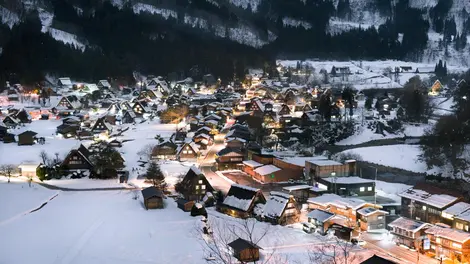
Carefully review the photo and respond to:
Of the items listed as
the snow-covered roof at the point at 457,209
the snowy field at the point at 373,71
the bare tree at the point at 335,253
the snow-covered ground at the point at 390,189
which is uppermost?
the snowy field at the point at 373,71

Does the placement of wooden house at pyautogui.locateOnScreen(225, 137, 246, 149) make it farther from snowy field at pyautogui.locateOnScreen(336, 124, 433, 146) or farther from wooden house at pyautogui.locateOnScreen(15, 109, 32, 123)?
wooden house at pyautogui.locateOnScreen(15, 109, 32, 123)

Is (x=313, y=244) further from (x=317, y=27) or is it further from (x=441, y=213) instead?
(x=317, y=27)

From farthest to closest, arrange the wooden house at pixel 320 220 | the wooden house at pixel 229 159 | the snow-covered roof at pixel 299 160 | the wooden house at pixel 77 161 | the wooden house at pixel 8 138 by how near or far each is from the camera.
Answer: the wooden house at pixel 8 138 → the wooden house at pixel 229 159 → the snow-covered roof at pixel 299 160 → the wooden house at pixel 77 161 → the wooden house at pixel 320 220

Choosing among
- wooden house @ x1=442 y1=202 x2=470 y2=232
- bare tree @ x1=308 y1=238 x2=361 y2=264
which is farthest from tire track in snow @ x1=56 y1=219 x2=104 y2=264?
wooden house @ x1=442 y1=202 x2=470 y2=232

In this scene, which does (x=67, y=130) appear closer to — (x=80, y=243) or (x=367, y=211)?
(x=80, y=243)

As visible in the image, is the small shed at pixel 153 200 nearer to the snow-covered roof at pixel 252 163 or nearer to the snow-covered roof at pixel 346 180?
the snow-covered roof at pixel 252 163

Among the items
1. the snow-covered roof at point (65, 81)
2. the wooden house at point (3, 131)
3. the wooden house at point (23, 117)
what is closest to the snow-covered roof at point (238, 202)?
the wooden house at point (3, 131)
